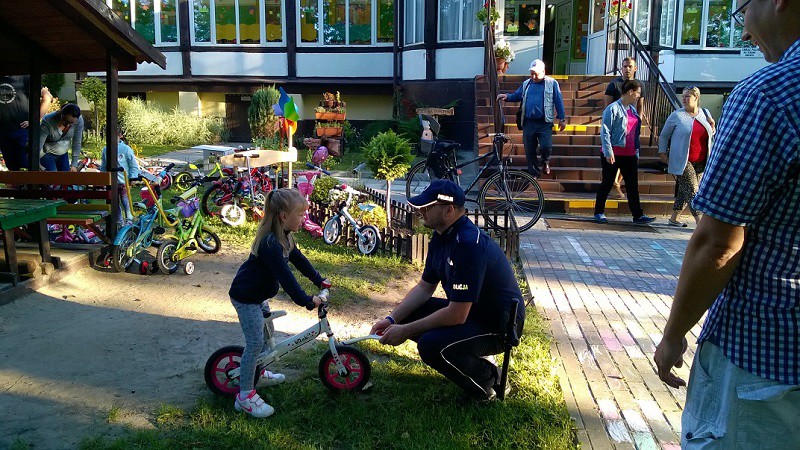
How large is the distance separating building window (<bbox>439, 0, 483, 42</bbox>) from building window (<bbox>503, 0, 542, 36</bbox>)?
0.79 meters

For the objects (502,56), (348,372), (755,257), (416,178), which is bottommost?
(348,372)

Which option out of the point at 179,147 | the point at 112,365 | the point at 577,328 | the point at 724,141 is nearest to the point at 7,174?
the point at 112,365

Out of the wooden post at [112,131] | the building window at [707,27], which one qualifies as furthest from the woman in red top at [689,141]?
the building window at [707,27]

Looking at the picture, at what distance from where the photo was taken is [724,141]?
190 centimetres

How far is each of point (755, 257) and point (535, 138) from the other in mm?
10207

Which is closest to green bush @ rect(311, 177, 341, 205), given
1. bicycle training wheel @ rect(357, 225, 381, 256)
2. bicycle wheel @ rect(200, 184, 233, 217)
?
bicycle wheel @ rect(200, 184, 233, 217)

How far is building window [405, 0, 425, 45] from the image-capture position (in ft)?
62.8

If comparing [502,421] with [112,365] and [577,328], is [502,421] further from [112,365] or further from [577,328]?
[112,365]

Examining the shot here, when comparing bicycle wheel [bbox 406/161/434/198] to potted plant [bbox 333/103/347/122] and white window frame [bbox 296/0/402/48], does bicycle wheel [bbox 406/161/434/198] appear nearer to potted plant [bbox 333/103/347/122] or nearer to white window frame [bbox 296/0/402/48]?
potted plant [bbox 333/103/347/122]

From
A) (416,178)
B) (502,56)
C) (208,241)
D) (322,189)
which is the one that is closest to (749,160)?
(208,241)

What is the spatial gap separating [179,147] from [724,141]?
1894 cm

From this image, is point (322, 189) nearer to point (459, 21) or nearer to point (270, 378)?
point (270, 378)

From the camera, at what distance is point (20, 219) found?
6.32m

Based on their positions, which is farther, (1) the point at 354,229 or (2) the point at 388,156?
(2) the point at 388,156
